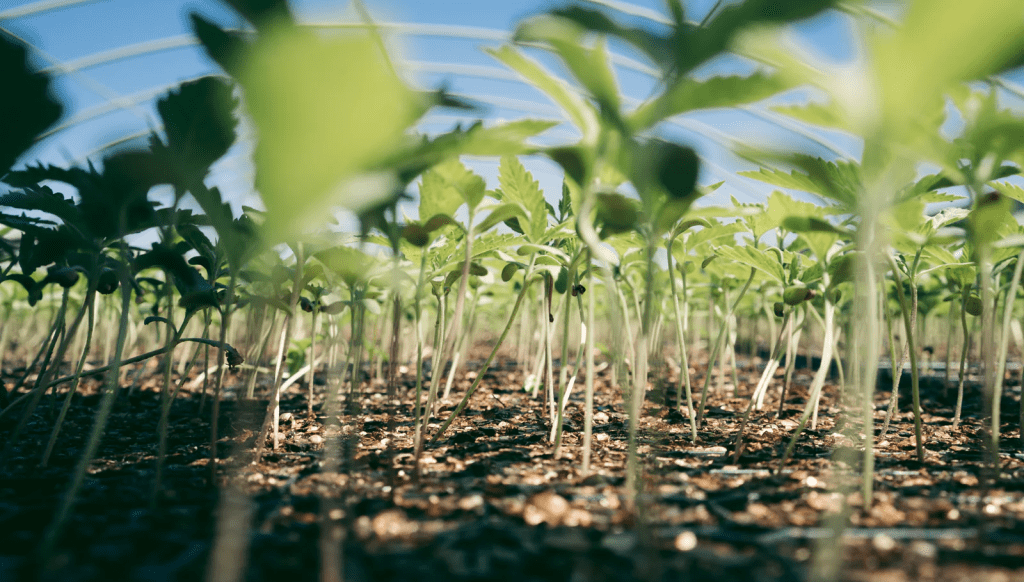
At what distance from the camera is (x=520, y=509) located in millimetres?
899

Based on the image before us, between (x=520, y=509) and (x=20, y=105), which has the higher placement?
(x=20, y=105)

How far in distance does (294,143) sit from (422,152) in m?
0.28

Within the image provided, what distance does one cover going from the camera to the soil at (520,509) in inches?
27.5

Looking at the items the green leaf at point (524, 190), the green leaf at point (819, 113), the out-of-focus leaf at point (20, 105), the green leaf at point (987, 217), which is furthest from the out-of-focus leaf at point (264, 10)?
Result: the green leaf at point (987, 217)

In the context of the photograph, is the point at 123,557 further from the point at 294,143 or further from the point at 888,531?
the point at 888,531

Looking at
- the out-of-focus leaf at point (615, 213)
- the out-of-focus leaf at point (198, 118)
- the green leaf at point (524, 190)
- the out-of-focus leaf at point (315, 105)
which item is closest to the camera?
the out-of-focus leaf at point (315, 105)

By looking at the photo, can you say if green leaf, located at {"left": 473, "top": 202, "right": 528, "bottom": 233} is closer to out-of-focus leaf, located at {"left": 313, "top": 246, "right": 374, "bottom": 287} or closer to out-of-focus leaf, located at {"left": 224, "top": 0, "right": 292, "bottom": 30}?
out-of-focus leaf, located at {"left": 313, "top": 246, "right": 374, "bottom": 287}

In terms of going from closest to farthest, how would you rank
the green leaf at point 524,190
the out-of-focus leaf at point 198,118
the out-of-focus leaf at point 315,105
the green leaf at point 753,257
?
the out-of-focus leaf at point 315,105
the out-of-focus leaf at point 198,118
the green leaf at point 524,190
the green leaf at point 753,257

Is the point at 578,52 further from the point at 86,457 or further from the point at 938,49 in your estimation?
the point at 86,457

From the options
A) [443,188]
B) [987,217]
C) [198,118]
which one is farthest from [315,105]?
[987,217]

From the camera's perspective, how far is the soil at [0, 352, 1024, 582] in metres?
0.70

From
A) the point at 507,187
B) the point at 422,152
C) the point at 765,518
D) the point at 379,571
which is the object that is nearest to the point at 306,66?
the point at 422,152

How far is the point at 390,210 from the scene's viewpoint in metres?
1.03

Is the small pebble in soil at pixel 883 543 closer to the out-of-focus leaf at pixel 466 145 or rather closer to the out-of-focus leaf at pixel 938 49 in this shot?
the out-of-focus leaf at pixel 938 49
